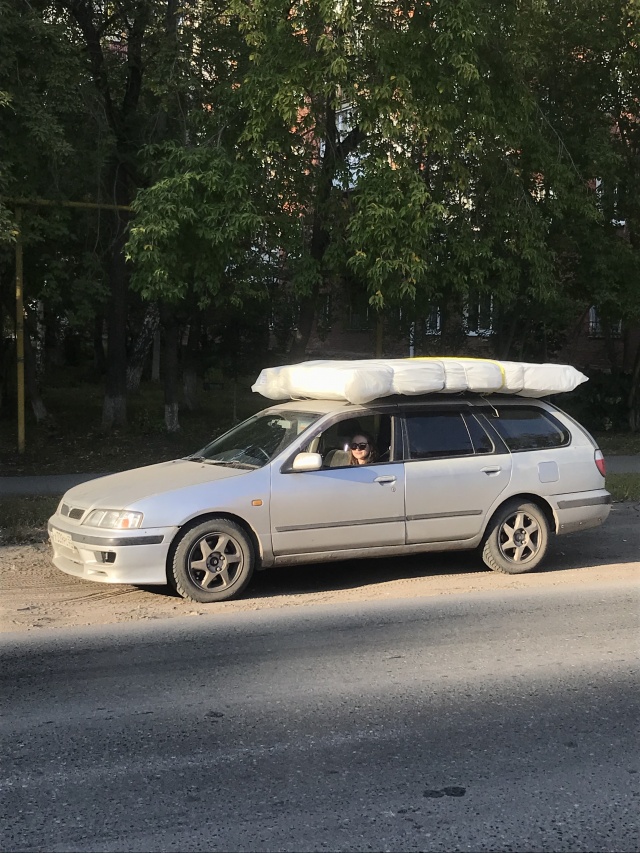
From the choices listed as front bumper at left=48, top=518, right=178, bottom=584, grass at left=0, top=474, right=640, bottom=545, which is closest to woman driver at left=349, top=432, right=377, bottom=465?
front bumper at left=48, top=518, right=178, bottom=584

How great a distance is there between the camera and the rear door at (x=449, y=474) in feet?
25.3

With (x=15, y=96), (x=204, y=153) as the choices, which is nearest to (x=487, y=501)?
(x=204, y=153)

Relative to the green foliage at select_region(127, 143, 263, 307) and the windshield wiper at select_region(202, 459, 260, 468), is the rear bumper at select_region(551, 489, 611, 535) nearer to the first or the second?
the windshield wiper at select_region(202, 459, 260, 468)

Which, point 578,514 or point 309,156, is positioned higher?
point 309,156

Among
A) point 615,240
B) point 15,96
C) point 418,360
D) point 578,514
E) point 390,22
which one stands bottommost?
point 578,514

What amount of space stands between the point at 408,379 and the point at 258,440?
1.39m

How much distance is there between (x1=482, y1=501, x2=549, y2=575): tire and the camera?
8125 millimetres

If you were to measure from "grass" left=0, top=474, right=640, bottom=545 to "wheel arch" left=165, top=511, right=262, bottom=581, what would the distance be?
3.19 metres

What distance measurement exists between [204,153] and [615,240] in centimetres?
862

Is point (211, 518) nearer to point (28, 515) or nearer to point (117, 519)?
point (117, 519)

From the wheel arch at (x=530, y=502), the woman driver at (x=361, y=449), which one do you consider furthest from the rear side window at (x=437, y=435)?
the wheel arch at (x=530, y=502)

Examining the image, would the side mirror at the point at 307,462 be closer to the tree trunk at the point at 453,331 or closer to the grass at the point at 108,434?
the grass at the point at 108,434

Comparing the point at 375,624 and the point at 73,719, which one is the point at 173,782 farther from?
the point at 375,624

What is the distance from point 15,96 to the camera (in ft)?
39.5
